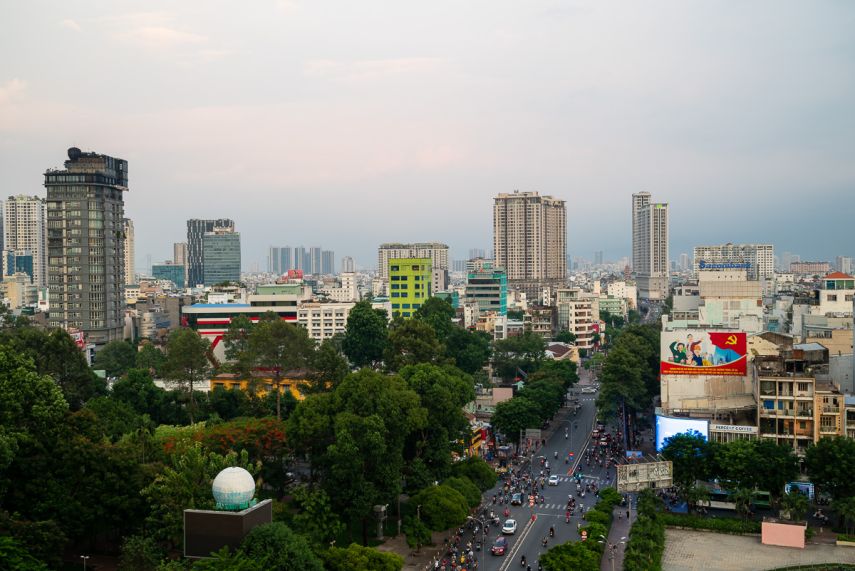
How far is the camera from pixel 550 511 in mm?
41250

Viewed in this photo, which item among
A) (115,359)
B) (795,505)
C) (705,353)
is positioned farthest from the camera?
(115,359)

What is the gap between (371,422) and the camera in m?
35.5

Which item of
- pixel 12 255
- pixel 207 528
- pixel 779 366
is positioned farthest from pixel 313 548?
pixel 12 255

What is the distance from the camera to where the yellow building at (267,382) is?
53.5 metres

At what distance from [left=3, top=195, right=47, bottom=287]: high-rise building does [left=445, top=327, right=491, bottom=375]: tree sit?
5388 inches

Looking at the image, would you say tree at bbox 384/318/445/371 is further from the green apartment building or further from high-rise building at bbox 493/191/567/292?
high-rise building at bbox 493/191/567/292

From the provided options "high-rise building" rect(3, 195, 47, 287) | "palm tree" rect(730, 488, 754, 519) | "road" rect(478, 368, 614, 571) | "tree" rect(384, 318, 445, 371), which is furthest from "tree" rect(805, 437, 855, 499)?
"high-rise building" rect(3, 195, 47, 287)

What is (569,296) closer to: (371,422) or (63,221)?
(63,221)

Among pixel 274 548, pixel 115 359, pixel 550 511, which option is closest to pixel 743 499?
pixel 550 511

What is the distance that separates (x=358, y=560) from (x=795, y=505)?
62.9ft

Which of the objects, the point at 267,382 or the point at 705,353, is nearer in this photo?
the point at 705,353

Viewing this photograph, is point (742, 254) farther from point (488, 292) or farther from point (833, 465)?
point (833, 465)

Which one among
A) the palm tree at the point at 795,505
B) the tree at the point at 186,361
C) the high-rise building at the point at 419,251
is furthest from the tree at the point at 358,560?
the high-rise building at the point at 419,251

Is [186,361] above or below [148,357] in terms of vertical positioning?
above
